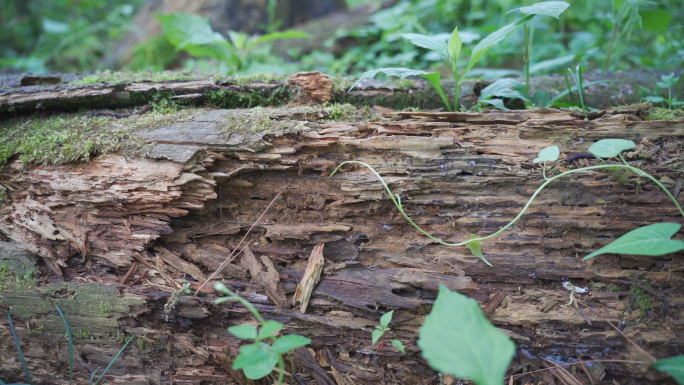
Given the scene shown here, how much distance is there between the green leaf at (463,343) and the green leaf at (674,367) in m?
0.69

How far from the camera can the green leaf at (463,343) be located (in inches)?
42.5

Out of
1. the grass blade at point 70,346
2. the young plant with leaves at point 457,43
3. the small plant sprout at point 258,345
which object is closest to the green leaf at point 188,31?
the young plant with leaves at point 457,43

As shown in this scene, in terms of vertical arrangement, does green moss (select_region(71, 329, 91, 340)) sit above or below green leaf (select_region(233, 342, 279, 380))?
below

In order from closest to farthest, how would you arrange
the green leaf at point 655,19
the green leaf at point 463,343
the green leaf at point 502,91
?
the green leaf at point 463,343 → the green leaf at point 502,91 → the green leaf at point 655,19

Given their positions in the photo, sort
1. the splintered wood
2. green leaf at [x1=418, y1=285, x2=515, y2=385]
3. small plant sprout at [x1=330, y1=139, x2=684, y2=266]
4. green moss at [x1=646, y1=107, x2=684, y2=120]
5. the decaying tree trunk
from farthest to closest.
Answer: green moss at [x1=646, y1=107, x2=684, y2=120]
the splintered wood
the decaying tree trunk
small plant sprout at [x1=330, y1=139, x2=684, y2=266]
green leaf at [x1=418, y1=285, x2=515, y2=385]

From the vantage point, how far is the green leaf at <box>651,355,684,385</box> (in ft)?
4.35

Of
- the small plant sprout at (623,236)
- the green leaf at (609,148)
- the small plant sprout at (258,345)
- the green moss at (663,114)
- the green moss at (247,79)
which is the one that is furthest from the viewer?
the green moss at (247,79)

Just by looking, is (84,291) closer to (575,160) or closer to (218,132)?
(218,132)

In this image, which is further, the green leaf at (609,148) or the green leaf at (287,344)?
the green leaf at (609,148)

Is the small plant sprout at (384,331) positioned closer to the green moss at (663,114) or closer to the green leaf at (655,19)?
the green moss at (663,114)

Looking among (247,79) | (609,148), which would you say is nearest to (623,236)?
(609,148)

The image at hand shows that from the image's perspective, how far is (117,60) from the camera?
5.43m

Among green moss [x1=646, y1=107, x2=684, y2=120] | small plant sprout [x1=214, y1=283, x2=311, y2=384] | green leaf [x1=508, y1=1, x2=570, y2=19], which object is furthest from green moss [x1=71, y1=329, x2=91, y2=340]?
green moss [x1=646, y1=107, x2=684, y2=120]

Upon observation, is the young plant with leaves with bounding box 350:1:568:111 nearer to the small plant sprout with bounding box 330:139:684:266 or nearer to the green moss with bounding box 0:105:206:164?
the small plant sprout with bounding box 330:139:684:266
